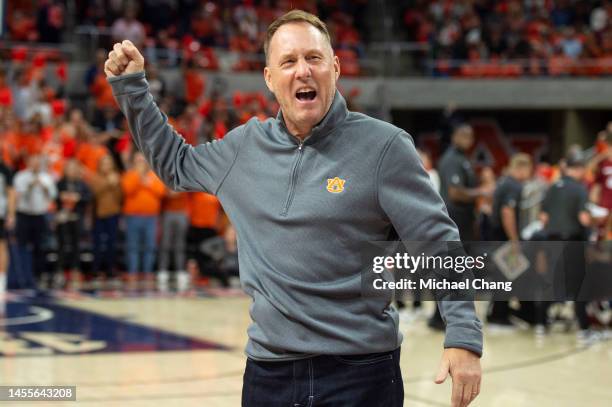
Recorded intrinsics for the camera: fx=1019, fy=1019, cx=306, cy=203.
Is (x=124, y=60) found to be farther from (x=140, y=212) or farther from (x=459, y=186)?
(x=140, y=212)

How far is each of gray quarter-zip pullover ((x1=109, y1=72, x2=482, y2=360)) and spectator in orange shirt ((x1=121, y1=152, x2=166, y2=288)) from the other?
11.0m

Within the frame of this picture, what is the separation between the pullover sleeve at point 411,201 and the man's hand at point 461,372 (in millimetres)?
101

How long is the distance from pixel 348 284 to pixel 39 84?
14.7m

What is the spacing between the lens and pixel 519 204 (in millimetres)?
10945

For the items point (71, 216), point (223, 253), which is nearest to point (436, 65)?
point (223, 253)

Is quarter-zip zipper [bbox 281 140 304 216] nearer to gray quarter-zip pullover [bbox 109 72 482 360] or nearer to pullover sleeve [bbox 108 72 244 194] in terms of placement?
gray quarter-zip pullover [bbox 109 72 482 360]

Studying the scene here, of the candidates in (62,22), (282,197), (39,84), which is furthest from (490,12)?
(282,197)

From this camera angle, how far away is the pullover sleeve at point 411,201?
9.40ft

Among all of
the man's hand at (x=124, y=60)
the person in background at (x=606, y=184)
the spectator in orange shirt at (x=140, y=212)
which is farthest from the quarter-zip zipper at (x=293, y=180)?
the spectator in orange shirt at (x=140, y=212)

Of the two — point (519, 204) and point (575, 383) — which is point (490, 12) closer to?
point (519, 204)

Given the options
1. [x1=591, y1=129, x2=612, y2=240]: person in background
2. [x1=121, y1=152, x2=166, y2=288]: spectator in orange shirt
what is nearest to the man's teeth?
[x1=591, y1=129, x2=612, y2=240]: person in background

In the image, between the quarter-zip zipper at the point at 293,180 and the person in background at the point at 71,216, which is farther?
the person in background at the point at 71,216

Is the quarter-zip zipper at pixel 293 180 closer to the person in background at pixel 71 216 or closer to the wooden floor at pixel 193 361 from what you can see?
the wooden floor at pixel 193 361

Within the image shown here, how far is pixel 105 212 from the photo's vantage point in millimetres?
14062
